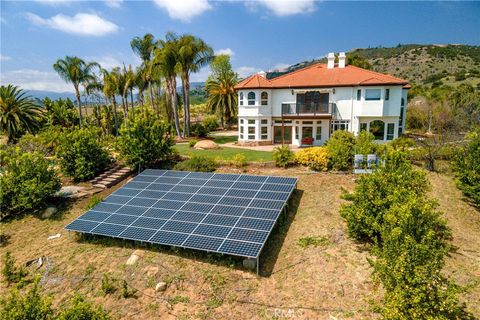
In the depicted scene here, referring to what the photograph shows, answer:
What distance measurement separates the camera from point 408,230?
→ 8.30 m

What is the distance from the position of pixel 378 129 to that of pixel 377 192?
839 inches

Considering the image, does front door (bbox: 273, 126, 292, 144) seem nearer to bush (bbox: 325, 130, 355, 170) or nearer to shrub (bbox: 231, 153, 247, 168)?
shrub (bbox: 231, 153, 247, 168)

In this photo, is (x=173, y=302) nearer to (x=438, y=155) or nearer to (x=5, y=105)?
(x=438, y=155)

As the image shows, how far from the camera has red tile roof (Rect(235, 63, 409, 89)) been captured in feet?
90.2

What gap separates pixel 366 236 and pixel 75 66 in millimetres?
36085

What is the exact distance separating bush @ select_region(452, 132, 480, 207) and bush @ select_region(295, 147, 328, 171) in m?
7.13

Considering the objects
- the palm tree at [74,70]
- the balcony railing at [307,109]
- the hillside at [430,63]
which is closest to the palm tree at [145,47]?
the palm tree at [74,70]

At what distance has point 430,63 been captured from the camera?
3538 inches

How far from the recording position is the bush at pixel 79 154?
20031 mm

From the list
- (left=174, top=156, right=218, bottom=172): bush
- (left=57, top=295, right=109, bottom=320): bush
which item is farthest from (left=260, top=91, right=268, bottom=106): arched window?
Answer: (left=57, top=295, right=109, bottom=320): bush

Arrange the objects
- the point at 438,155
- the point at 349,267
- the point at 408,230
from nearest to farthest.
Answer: the point at 408,230 < the point at 349,267 < the point at 438,155

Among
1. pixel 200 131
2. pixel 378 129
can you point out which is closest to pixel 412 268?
pixel 378 129

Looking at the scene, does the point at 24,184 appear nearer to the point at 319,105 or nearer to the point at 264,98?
the point at 264,98

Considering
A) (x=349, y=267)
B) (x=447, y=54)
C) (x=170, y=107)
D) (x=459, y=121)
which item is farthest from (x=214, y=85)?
(x=447, y=54)
